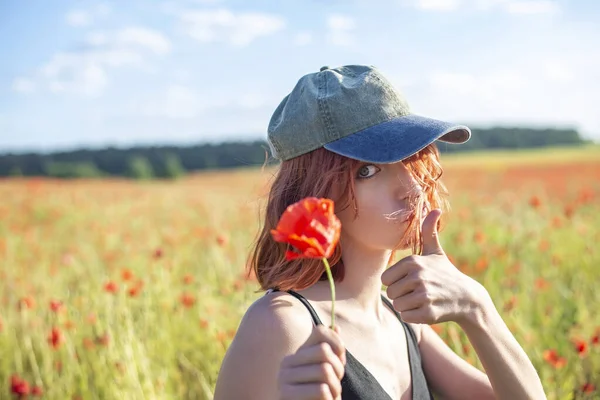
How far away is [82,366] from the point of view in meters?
2.69

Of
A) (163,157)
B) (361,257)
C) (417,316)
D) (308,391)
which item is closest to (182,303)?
(361,257)

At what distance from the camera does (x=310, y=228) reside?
840 millimetres

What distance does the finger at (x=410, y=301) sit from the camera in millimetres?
1147

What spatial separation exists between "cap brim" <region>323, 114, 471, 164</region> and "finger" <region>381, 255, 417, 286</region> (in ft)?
0.74

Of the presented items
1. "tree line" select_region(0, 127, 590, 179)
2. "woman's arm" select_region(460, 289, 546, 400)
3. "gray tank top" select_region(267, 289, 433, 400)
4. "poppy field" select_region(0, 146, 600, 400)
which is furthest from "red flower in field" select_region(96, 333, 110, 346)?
"tree line" select_region(0, 127, 590, 179)

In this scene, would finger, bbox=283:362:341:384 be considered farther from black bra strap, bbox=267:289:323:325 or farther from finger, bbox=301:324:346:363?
black bra strap, bbox=267:289:323:325

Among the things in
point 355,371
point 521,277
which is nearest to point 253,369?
point 355,371

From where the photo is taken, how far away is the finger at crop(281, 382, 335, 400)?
3.09 feet

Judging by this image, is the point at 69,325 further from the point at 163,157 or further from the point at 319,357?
the point at 163,157

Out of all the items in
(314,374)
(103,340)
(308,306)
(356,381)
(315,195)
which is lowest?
(103,340)

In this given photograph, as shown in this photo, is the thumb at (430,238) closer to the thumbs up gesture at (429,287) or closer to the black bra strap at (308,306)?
the thumbs up gesture at (429,287)

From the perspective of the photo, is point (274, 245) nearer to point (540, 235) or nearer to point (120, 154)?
point (540, 235)

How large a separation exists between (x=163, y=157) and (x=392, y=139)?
1549 inches

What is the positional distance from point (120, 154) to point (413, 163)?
4070 centimetres
